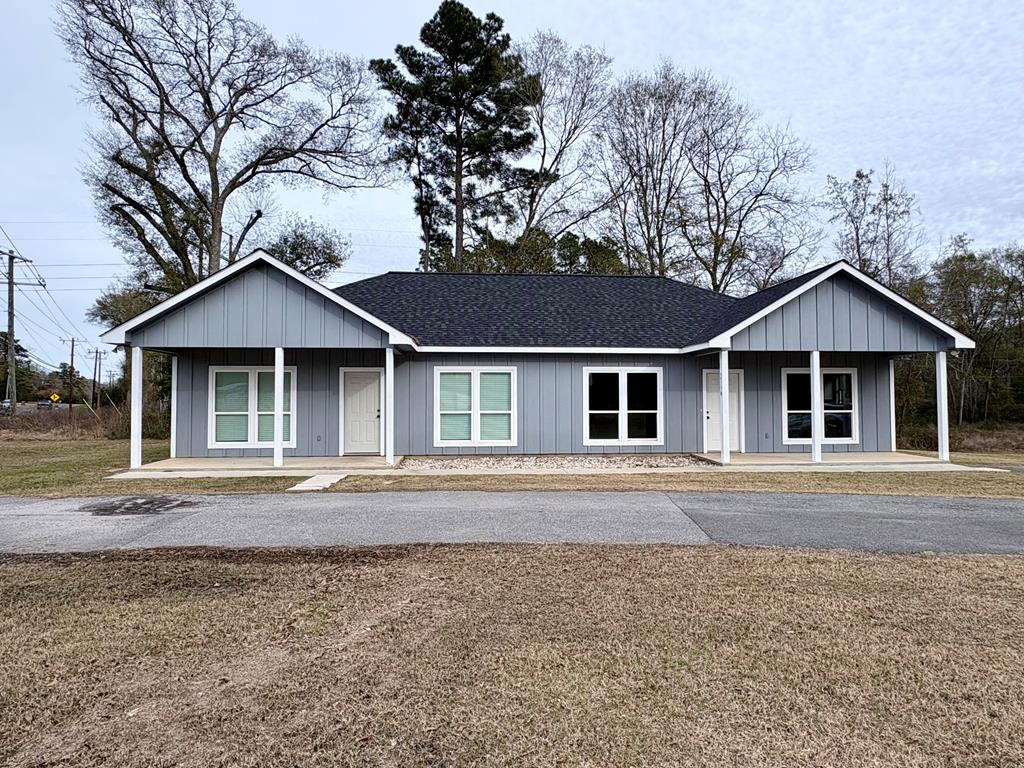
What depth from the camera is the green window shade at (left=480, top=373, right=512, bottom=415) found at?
1484 cm

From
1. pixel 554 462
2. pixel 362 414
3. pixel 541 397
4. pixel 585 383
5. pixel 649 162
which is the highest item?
pixel 649 162

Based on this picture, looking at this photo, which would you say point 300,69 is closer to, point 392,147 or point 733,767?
point 392,147

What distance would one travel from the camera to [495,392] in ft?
48.8

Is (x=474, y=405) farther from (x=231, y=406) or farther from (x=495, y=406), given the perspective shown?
(x=231, y=406)

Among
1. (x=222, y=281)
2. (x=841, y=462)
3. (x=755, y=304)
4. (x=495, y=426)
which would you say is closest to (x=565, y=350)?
(x=495, y=426)

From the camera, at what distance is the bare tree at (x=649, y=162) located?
94.8 ft

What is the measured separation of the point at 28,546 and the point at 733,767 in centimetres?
681

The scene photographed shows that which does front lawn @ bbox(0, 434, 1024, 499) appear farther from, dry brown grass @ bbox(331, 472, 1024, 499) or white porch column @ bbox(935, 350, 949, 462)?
white porch column @ bbox(935, 350, 949, 462)

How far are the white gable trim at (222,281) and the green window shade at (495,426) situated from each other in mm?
3144

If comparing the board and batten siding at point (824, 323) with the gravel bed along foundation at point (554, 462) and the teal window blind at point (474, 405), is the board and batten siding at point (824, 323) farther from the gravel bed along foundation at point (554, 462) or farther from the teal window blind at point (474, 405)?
the teal window blind at point (474, 405)

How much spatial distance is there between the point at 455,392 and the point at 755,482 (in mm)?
7045

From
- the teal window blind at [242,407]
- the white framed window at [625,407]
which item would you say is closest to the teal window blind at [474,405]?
the white framed window at [625,407]

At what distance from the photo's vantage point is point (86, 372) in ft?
170

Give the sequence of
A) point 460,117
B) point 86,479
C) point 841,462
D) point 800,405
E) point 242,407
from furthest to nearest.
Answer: point 460,117, point 800,405, point 242,407, point 841,462, point 86,479
